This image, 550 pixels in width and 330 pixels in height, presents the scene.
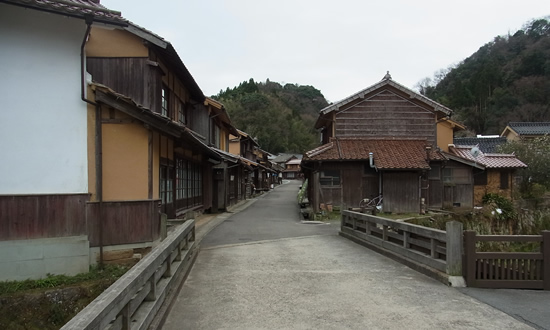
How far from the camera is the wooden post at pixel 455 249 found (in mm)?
6582

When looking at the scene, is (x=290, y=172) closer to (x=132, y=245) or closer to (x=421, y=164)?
(x=421, y=164)

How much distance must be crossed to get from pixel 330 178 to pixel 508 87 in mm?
50610

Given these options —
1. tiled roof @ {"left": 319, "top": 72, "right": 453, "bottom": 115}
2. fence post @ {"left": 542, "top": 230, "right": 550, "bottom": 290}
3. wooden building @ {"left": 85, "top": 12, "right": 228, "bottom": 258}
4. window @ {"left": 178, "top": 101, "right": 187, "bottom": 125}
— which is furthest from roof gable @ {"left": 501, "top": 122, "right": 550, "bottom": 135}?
fence post @ {"left": 542, "top": 230, "right": 550, "bottom": 290}

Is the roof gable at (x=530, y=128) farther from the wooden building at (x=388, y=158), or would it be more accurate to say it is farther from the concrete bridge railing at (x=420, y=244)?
the concrete bridge railing at (x=420, y=244)

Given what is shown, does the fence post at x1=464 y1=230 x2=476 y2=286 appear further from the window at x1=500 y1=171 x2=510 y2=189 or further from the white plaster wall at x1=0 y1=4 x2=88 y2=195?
the window at x1=500 y1=171 x2=510 y2=189

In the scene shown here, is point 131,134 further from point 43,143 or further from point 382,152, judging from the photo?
point 382,152

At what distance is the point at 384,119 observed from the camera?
20.9 metres

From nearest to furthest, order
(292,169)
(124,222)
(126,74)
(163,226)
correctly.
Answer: (124,222) < (163,226) < (126,74) < (292,169)

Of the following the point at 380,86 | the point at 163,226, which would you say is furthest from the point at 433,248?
the point at 380,86

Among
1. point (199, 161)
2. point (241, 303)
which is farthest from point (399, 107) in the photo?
point (241, 303)

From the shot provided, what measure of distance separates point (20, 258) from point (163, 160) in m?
4.33

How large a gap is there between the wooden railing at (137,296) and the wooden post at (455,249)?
4532 millimetres


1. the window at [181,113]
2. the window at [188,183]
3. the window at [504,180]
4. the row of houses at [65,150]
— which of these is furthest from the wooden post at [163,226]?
the window at [504,180]

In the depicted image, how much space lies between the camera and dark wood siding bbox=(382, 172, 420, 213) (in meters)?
19.1
